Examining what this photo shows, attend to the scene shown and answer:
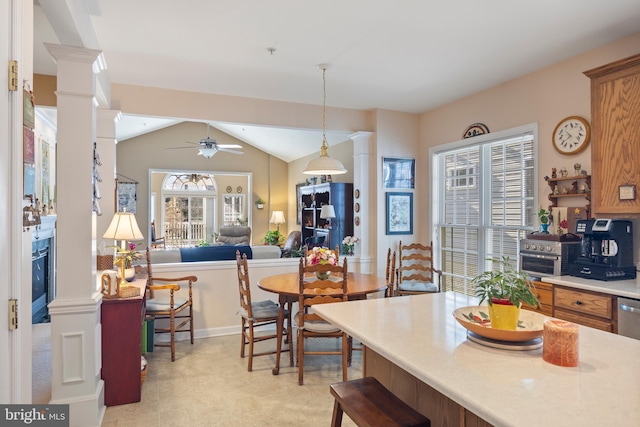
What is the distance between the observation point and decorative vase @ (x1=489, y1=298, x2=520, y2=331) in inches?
59.1

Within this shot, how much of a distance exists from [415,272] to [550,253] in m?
2.22

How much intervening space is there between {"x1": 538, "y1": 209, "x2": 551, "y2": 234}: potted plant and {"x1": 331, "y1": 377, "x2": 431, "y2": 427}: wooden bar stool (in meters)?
2.51

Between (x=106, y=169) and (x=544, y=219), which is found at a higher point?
(x=106, y=169)

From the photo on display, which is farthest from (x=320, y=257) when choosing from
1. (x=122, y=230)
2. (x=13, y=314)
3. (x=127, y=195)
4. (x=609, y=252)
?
(x=127, y=195)

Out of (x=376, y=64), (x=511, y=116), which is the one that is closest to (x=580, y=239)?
(x=511, y=116)

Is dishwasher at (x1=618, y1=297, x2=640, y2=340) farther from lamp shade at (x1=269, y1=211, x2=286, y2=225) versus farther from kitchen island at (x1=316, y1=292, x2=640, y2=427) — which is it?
lamp shade at (x1=269, y1=211, x2=286, y2=225)

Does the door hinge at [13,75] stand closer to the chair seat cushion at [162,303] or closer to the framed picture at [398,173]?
the chair seat cushion at [162,303]

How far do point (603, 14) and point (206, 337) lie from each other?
15.0ft

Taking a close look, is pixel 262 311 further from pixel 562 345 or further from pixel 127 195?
pixel 127 195

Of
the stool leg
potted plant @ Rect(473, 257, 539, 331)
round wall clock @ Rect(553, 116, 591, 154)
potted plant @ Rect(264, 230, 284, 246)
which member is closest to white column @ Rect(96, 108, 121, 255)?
the stool leg

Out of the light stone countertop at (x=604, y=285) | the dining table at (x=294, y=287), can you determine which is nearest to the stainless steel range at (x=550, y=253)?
the light stone countertop at (x=604, y=285)

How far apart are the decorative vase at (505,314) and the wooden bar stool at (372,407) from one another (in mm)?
461

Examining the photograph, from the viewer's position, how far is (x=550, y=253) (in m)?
3.22

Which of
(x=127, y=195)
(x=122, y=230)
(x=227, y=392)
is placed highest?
(x=127, y=195)
